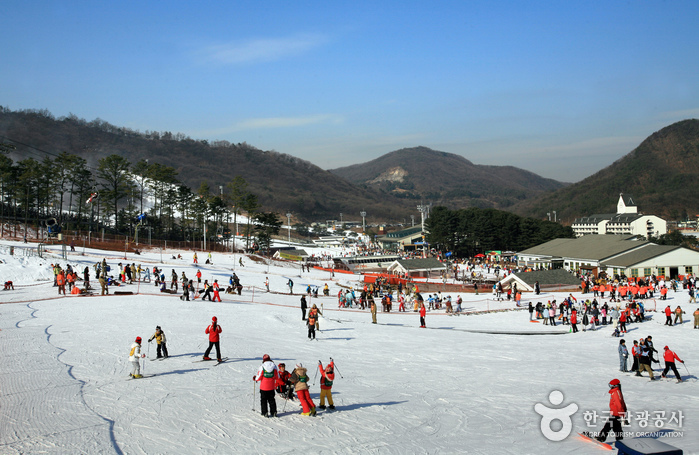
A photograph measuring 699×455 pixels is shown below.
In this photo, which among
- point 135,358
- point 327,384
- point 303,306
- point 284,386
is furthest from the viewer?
point 303,306

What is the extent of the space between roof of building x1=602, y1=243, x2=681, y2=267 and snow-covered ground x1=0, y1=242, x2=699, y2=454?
22134 mm

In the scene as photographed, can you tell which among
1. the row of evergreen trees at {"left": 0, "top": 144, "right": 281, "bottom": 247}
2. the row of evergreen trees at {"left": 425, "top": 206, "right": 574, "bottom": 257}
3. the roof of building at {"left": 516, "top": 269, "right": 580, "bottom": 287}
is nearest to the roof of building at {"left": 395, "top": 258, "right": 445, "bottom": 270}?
the roof of building at {"left": 516, "top": 269, "right": 580, "bottom": 287}

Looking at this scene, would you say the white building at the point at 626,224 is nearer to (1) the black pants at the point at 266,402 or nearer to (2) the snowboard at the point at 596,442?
(2) the snowboard at the point at 596,442

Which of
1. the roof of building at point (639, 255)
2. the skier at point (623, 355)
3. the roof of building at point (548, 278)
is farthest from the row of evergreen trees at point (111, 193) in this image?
the skier at point (623, 355)

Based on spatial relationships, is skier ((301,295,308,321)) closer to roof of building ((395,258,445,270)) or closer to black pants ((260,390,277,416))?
black pants ((260,390,277,416))

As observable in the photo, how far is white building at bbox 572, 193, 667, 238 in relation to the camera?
116562 mm

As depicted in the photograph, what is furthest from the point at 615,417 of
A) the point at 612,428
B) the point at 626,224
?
the point at 626,224

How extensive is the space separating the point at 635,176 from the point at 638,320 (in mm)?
A: 204131

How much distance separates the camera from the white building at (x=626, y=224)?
382 ft

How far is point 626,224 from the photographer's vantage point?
121188 millimetres

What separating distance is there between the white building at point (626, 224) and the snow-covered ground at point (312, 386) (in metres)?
99.6

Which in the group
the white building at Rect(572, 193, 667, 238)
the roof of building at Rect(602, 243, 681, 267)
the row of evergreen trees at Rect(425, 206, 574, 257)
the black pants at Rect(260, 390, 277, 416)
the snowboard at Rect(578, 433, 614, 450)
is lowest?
the snowboard at Rect(578, 433, 614, 450)

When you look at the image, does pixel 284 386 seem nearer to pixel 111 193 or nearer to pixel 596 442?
pixel 596 442

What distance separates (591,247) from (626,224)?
7796cm
